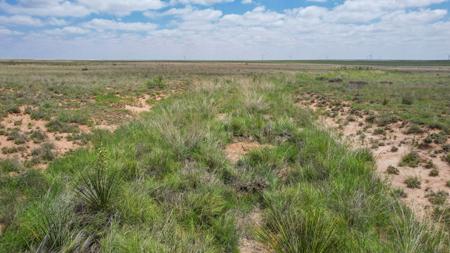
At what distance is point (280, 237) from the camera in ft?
15.5

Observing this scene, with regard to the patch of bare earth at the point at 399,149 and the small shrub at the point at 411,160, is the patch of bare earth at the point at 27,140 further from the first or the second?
the small shrub at the point at 411,160

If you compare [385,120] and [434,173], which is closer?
[434,173]

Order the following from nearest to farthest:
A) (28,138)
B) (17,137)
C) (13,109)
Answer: (17,137)
(28,138)
(13,109)

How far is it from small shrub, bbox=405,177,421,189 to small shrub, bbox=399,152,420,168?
956 mm

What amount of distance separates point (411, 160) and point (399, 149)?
3.71 feet

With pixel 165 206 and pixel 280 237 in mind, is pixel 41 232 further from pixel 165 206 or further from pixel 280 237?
pixel 280 237

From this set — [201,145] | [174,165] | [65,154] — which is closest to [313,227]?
[174,165]

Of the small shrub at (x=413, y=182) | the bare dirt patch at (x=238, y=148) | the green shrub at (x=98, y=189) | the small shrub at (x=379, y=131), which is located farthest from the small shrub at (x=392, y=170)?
the green shrub at (x=98, y=189)

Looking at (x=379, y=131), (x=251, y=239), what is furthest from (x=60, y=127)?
(x=379, y=131)

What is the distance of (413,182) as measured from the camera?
23.5ft

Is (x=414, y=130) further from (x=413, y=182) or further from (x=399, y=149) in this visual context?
(x=413, y=182)

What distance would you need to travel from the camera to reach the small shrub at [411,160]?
324 inches

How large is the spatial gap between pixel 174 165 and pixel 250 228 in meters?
2.61

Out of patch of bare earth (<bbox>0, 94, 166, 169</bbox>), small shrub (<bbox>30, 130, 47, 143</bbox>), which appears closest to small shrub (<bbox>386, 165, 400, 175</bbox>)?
patch of bare earth (<bbox>0, 94, 166, 169</bbox>)
